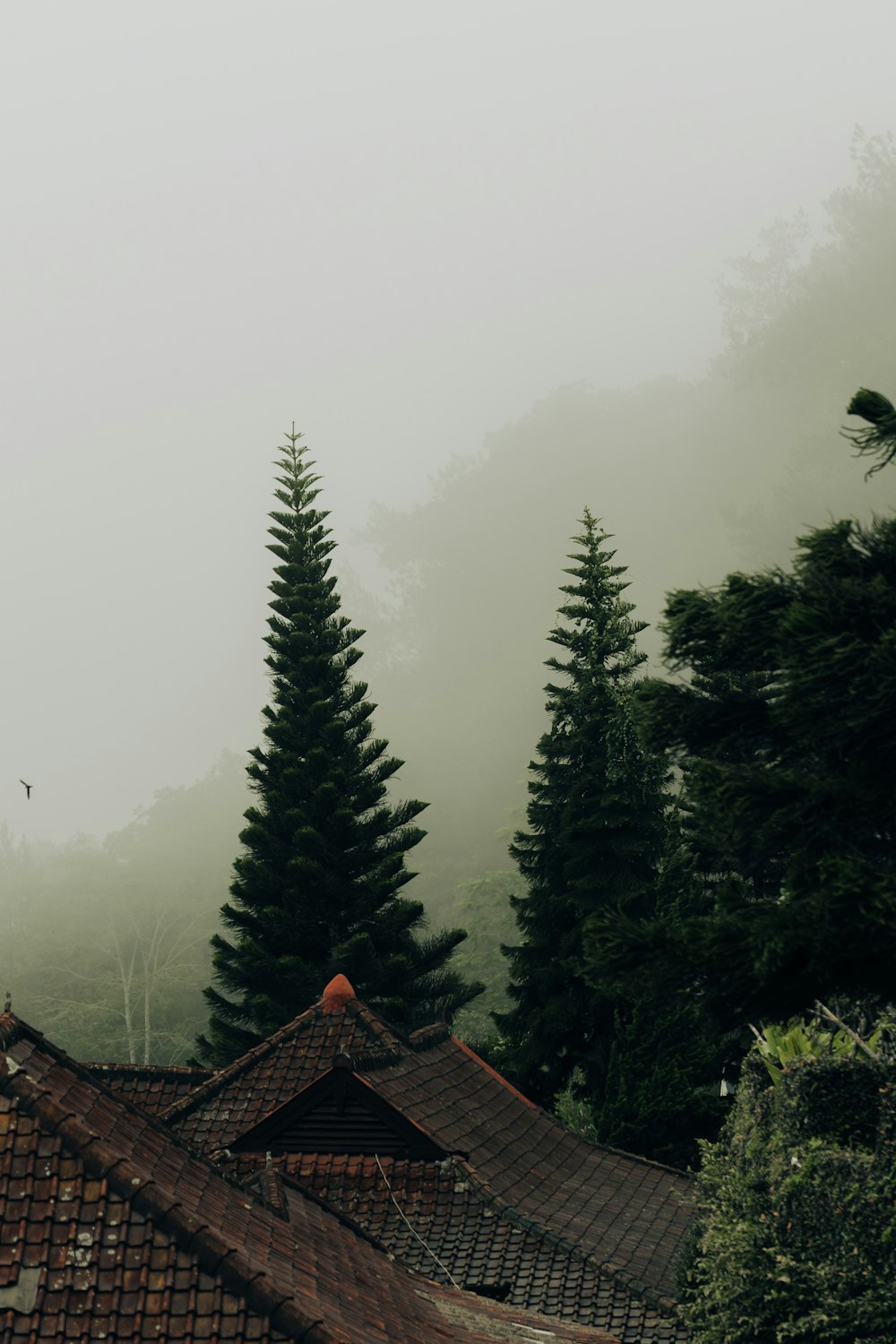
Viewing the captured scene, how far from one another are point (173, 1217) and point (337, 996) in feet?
47.0

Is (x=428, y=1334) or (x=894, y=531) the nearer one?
(x=894, y=531)

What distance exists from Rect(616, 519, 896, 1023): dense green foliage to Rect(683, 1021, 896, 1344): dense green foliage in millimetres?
3668

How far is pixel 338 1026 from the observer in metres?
22.2

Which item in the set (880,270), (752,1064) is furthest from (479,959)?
(880,270)

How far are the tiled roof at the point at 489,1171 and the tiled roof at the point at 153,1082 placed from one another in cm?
133

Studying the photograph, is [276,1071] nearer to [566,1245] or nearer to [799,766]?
[566,1245]

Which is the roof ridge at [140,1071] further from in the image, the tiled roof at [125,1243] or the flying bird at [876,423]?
the flying bird at [876,423]

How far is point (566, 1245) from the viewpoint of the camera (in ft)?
61.4

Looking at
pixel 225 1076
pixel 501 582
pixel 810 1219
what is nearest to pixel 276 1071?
pixel 225 1076

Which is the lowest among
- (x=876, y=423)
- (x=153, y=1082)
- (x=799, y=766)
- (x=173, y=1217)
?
(x=173, y=1217)

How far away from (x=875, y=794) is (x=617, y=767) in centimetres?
2332

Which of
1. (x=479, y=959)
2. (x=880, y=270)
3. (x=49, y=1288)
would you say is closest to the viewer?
(x=49, y=1288)

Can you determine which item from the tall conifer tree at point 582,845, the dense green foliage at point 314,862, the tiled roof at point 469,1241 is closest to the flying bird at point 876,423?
the tiled roof at point 469,1241

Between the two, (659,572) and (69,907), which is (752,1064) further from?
(659,572)
